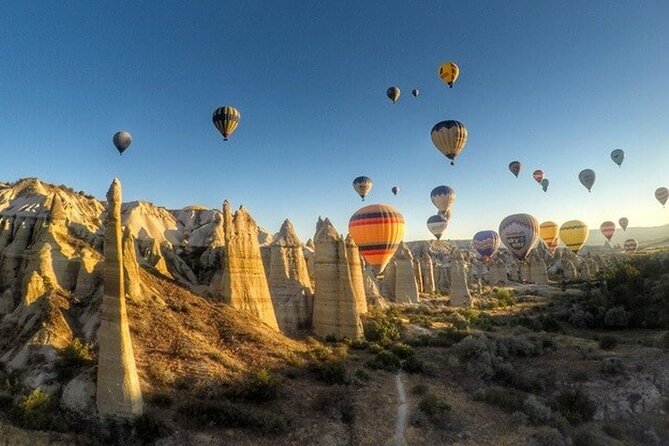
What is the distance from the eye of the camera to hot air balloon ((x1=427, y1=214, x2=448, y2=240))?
72.9m

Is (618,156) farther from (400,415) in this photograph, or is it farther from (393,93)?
(400,415)

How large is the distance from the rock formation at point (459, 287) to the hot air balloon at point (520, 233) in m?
9.75

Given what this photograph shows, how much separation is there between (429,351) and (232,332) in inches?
585

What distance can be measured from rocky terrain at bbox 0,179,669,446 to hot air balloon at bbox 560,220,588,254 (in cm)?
3765

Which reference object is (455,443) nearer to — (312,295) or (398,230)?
(312,295)

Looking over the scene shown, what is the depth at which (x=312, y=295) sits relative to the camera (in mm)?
33906

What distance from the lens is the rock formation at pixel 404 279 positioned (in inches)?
2146

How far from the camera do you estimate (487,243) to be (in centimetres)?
7481

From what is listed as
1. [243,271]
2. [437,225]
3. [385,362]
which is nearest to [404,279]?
[437,225]

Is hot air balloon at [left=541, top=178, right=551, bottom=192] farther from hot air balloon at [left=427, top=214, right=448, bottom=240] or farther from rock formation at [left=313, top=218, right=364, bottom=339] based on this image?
rock formation at [left=313, top=218, right=364, bottom=339]

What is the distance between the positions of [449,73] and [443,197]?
21.8 meters

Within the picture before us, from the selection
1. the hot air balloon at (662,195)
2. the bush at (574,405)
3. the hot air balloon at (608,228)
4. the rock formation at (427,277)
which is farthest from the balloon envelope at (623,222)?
the bush at (574,405)

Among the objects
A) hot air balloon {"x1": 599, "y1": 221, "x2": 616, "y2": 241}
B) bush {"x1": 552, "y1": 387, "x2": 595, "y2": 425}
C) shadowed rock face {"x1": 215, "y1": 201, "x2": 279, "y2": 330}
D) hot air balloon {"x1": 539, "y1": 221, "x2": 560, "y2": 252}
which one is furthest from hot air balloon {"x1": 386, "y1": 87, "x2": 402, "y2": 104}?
hot air balloon {"x1": 599, "y1": 221, "x2": 616, "y2": 241}

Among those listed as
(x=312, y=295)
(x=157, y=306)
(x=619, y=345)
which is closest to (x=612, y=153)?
(x=619, y=345)
